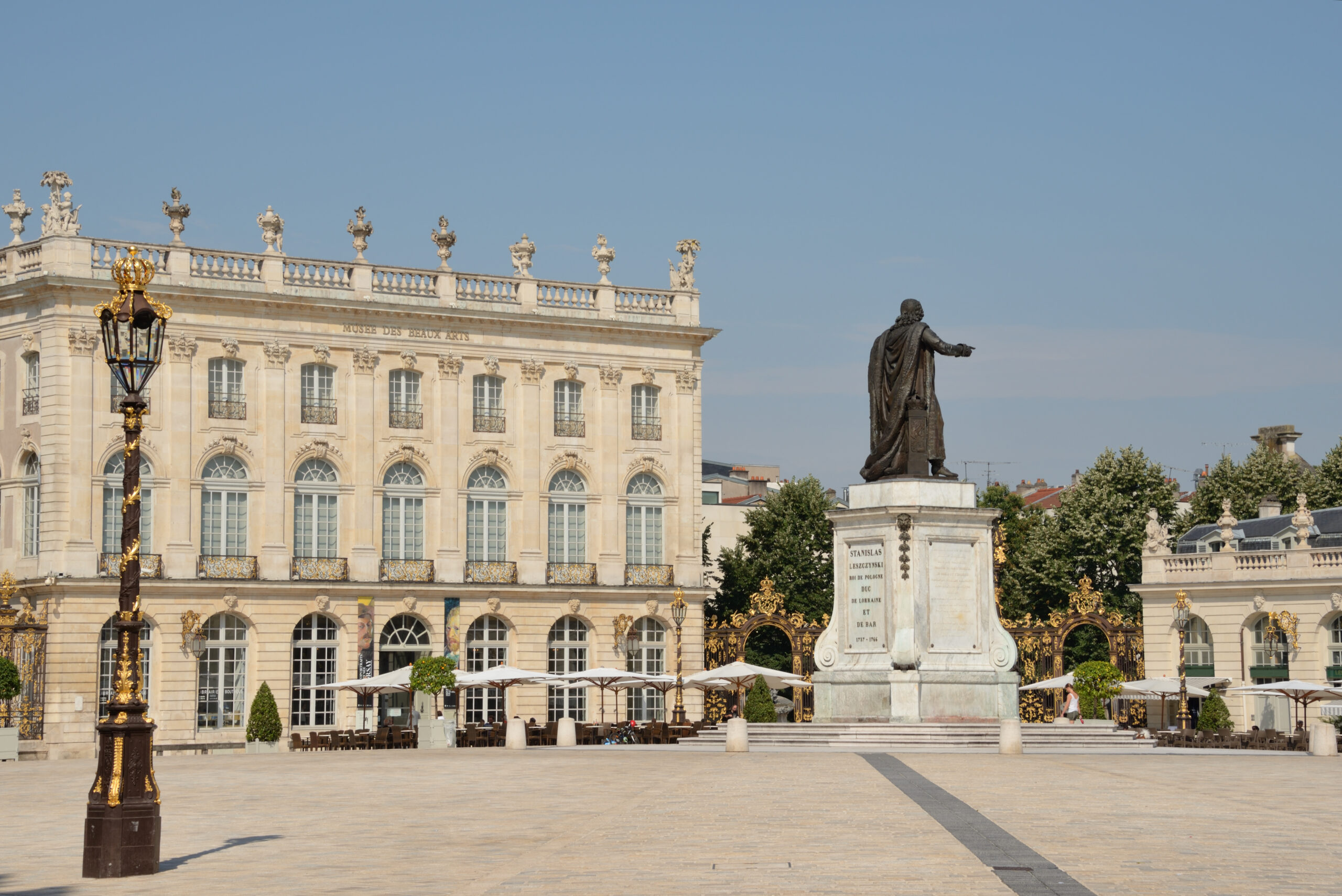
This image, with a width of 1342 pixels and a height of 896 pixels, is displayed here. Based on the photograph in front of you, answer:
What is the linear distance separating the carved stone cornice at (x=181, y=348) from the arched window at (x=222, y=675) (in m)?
7.17

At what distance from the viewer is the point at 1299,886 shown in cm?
1328

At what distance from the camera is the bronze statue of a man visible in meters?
32.6

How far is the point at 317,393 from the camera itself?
56938 mm

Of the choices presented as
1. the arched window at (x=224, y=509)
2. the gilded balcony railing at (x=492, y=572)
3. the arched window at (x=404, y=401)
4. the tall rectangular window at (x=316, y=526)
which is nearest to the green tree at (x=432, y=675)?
the tall rectangular window at (x=316, y=526)

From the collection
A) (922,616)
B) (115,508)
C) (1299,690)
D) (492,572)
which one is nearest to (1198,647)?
(1299,690)

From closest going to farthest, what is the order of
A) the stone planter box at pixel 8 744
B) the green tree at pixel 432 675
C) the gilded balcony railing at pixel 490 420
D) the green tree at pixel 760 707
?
the green tree at pixel 760 707, the stone planter box at pixel 8 744, the green tree at pixel 432 675, the gilded balcony railing at pixel 490 420

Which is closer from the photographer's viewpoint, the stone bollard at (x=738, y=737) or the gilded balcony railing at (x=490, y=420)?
the stone bollard at (x=738, y=737)

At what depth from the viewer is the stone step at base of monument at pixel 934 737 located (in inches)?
1213

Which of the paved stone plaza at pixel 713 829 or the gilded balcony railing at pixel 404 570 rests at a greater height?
the gilded balcony railing at pixel 404 570

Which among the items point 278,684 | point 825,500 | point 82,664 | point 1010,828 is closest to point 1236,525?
point 825,500

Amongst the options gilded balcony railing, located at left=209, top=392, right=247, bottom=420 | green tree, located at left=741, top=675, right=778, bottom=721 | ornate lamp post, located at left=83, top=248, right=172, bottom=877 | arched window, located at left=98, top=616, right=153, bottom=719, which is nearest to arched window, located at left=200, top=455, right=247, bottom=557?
gilded balcony railing, located at left=209, top=392, right=247, bottom=420

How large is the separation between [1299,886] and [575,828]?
6943 mm

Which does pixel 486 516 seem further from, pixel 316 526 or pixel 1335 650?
pixel 1335 650

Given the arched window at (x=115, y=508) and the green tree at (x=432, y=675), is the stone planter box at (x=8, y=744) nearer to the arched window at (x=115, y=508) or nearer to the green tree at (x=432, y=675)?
the arched window at (x=115, y=508)
